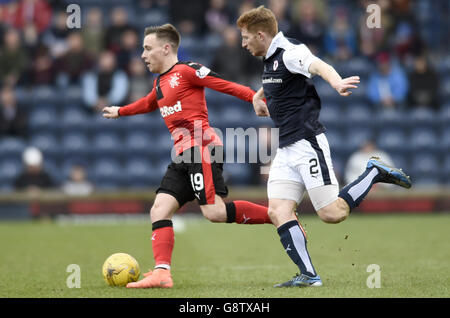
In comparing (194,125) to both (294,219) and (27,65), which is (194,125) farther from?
(27,65)

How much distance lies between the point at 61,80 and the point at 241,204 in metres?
11.5

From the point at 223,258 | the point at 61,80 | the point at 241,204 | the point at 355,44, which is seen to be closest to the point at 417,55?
the point at 355,44

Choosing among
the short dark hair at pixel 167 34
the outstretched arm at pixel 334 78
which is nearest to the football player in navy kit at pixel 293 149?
the outstretched arm at pixel 334 78

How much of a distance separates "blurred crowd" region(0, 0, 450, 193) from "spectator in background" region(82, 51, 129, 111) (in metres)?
0.02

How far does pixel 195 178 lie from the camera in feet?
22.1

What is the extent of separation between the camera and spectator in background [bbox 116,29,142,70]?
16891 mm

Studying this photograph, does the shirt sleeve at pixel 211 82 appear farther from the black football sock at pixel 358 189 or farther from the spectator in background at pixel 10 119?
the spectator in background at pixel 10 119

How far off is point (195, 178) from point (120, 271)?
0.98 meters

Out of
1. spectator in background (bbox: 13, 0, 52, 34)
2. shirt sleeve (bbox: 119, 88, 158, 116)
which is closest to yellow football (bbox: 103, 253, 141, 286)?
shirt sleeve (bbox: 119, 88, 158, 116)

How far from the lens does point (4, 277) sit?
732 centimetres

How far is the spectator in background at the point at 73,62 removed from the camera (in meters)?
17.1

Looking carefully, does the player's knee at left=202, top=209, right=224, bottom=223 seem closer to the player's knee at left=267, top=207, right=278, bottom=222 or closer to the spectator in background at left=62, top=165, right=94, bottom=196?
the player's knee at left=267, top=207, right=278, bottom=222

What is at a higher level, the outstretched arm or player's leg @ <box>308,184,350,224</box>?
the outstretched arm

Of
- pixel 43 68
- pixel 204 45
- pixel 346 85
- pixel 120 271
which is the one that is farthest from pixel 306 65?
pixel 43 68
